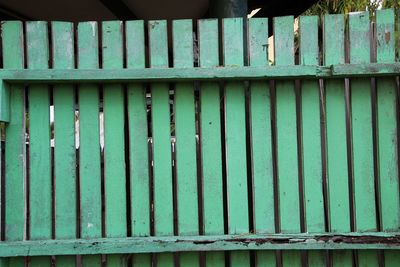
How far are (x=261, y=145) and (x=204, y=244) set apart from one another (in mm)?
599

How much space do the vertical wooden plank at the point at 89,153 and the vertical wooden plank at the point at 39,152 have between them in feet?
0.58

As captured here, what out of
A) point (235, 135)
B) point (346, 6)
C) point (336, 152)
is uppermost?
point (346, 6)

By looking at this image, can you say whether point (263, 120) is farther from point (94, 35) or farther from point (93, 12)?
point (93, 12)

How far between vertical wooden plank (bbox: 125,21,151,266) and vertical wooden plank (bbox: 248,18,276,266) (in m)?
0.57

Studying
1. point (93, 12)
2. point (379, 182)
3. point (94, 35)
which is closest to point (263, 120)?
point (379, 182)

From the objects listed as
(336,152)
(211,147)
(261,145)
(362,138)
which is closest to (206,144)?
(211,147)

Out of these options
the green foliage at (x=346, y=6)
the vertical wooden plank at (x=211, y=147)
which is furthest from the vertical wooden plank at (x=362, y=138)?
the green foliage at (x=346, y=6)

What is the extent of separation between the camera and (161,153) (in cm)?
248

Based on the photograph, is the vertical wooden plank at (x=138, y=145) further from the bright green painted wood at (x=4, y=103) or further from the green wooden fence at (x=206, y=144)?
the bright green painted wood at (x=4, y=103)

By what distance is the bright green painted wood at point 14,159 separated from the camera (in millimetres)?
2447

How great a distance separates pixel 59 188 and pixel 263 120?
3.74 ft

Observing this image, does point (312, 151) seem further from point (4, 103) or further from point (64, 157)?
point (4, 103)

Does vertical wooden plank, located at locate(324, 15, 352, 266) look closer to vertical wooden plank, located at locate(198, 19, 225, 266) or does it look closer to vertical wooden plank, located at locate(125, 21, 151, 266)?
vertical wooden plank, located at locate(198, 19, 225, 266)

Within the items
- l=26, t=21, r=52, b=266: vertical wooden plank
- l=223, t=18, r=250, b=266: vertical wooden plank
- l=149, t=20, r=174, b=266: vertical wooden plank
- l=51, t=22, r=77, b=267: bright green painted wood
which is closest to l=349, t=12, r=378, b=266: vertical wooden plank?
l=223, t=18, r=250, b=266: vertical wooden plank
